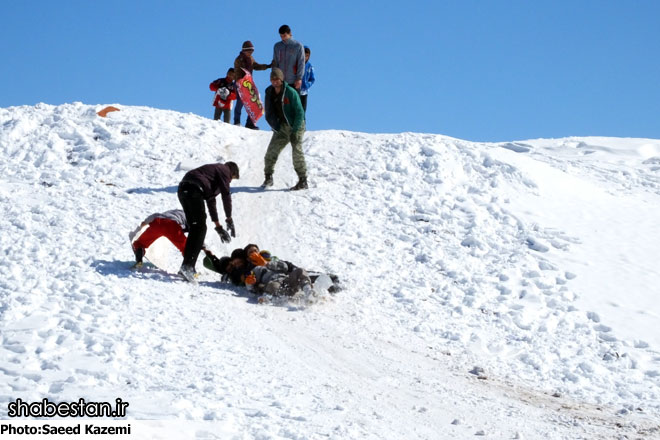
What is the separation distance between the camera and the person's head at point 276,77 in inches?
444

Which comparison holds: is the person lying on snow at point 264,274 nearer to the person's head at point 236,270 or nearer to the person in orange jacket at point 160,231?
the person's head at point 236,270

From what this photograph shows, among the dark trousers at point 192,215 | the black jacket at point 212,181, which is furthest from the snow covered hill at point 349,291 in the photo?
the black jacket at point 212,181

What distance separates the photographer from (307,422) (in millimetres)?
5180

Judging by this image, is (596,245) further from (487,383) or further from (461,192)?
(487,383)

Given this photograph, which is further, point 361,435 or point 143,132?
point 143,132

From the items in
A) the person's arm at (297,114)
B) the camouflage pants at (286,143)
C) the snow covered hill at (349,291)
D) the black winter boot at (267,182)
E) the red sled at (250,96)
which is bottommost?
the snow covered hill at (349,291)

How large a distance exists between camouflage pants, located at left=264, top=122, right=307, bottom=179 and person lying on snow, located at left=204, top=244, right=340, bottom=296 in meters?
3.57

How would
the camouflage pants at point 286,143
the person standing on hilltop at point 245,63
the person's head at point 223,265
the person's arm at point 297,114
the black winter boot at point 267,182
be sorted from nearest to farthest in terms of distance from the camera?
the person's head at point 223,265 → the person's arm at point 297,114 → the camouflage pants at point 286,143 → the black winter boot at point 267,182 → the person standing on hilltop at point 245,63

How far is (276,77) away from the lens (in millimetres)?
11289

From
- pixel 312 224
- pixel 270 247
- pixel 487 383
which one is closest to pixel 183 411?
pixel 487 383

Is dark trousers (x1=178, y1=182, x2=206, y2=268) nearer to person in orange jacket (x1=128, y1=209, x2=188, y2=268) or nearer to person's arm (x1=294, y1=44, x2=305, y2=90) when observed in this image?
person in orange jacket (x1=128, y1=209, x2=188, y2=268)

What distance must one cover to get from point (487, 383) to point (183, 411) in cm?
307

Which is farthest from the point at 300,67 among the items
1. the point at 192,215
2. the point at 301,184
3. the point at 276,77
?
the point at 192,215

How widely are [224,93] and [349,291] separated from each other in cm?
909
